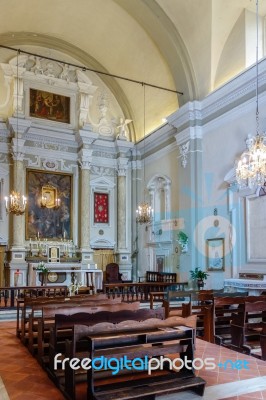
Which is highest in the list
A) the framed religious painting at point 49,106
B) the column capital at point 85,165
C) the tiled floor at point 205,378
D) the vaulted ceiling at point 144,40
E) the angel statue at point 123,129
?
the vaulted ceiling at point 144,40

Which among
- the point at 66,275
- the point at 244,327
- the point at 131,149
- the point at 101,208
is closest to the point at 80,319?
the point at 244,327

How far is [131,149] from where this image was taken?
50.4ft

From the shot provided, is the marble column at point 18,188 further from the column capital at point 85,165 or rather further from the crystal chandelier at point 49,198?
the column capital at point 85,165

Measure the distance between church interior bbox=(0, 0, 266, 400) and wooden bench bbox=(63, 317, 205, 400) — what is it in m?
3.86

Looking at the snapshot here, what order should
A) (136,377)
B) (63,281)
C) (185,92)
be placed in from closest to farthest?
1. (136,377)
2. (185,92)
3. (63,281)

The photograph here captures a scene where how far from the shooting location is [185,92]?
11.9m

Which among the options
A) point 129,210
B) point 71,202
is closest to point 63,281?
point 71,202

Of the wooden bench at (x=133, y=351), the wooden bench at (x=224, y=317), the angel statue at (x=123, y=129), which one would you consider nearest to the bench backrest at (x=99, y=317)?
the wooden bench at (x=133, y=351)

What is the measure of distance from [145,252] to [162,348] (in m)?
10.9

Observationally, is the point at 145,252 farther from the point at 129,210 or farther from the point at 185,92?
the point at 185,92

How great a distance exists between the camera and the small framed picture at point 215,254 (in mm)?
10516

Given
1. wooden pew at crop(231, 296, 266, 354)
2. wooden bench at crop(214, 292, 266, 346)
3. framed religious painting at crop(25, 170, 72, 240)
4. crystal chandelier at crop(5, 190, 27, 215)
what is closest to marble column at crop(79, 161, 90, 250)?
framed religious painting at crop(25, 170, 72, 240)

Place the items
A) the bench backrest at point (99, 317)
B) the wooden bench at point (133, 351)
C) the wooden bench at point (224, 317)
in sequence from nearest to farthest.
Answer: the wooden bench at point (133, 351) → the bench backrest at point (99, 317) → the wooden bench at point (224, 317)

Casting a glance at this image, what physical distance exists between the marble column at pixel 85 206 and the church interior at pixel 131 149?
5cm
